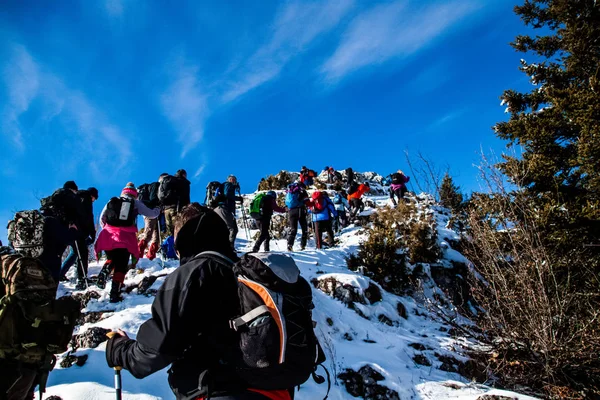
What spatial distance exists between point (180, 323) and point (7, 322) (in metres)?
1.68

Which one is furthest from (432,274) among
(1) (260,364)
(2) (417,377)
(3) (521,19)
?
(1) (260,364)

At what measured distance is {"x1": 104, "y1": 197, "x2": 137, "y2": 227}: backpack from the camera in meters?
5.52

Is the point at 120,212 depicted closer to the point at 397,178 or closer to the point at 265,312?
the point at 265,312

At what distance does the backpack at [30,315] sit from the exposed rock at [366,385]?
4.09m

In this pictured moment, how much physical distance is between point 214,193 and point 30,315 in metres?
6.74

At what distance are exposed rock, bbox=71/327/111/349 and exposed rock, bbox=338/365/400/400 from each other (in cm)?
364

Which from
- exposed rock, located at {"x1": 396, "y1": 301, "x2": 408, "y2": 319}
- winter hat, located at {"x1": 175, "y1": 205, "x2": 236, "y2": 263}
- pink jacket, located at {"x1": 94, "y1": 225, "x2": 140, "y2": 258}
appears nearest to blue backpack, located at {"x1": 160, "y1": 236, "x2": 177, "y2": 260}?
pink jacket, located at {"x1": 94, "y1": 225, "x2": 140, "y2": 258}

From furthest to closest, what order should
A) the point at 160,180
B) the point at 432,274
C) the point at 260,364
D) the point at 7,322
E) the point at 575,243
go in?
1. the point at 432,274
2. the point at 160,180
3. the point at 575,243
4. the point at 7,322
5. the point at 260,364

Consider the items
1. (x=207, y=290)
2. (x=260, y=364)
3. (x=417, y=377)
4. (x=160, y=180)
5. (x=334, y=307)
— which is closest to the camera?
(x=260, y=364)

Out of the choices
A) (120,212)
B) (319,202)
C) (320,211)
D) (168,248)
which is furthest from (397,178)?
(120,212)

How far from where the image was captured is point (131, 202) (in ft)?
19.1

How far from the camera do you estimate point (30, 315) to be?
2.53 meters

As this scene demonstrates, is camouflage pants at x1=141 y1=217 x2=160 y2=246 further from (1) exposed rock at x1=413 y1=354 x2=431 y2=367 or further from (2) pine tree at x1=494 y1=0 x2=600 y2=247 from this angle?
(2) pine tree at x1=494 y1=0 x2=600 y2=247

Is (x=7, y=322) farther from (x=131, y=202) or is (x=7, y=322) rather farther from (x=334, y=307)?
(x=334, y=307)
